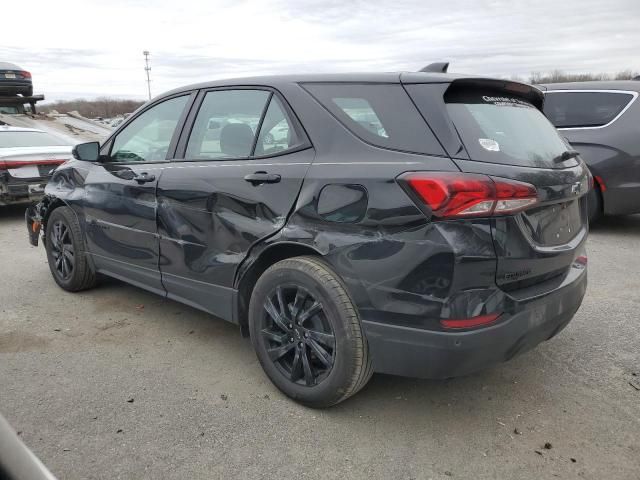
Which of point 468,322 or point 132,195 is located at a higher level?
point 132,195

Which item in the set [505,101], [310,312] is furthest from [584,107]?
[310,312]

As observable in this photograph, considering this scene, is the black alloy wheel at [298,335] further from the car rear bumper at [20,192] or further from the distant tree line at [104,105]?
the distant tree line at [104,105]

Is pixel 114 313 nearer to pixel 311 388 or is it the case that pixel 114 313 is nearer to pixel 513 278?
pixel 311 388

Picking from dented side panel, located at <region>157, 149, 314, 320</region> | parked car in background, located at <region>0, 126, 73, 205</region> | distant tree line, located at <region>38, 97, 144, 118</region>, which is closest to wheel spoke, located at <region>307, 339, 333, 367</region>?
dented side panel, located at <region>157, 149, 314, 320</region>

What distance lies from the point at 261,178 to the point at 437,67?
1142 millimetres

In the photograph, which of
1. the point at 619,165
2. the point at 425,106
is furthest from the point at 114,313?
the point at 619,165

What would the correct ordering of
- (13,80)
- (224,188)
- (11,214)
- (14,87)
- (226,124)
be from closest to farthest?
(224,188) < (226,124) < (11,214) < (13,80) < (14,87)

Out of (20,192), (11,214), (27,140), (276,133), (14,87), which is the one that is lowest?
(11,214)

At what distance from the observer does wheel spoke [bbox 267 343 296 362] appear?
2900 mm

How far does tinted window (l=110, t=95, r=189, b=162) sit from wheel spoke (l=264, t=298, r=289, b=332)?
54.3 inches

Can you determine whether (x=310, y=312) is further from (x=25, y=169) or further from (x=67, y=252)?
(x=25, y=169)

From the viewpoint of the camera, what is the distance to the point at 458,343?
2.36m

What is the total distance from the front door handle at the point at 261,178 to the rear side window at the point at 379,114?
0.45 meters

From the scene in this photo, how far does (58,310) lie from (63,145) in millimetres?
5903
